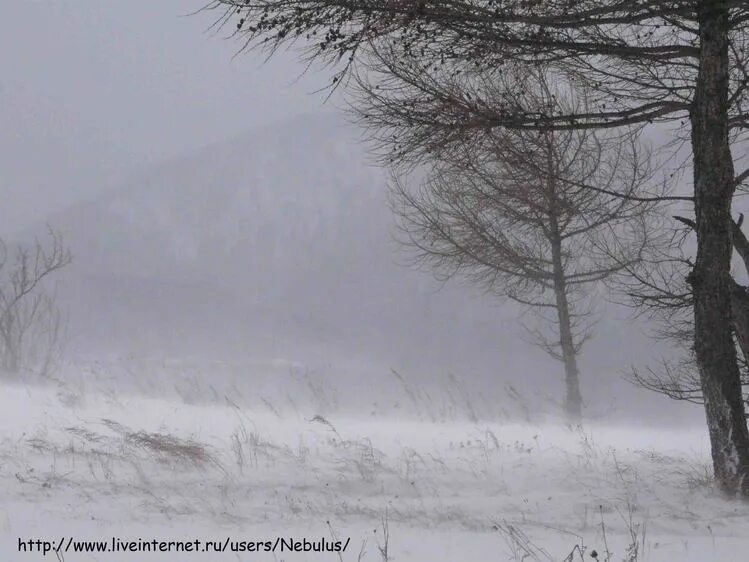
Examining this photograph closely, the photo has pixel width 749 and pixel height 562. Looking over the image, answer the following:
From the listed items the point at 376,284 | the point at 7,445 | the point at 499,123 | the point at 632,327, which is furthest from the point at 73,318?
the point at 499,123

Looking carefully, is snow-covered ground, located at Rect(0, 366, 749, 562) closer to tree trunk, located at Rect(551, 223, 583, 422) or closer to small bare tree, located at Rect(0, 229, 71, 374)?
tree trunk, located at Rect(551, 223, 583, 422)

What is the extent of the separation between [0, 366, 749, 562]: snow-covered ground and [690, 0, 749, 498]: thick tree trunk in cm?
43

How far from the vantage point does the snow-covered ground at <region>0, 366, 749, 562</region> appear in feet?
14.5

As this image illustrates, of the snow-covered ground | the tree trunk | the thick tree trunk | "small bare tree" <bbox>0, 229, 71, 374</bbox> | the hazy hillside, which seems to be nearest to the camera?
the snow-covered ground

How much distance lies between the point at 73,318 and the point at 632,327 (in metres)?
32.2

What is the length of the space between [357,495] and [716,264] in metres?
3.25

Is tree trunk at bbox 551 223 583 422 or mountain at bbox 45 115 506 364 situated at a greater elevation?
mountain at bbox 45 115 506 364

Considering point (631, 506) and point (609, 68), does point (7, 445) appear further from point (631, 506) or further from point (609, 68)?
point (609, 68)

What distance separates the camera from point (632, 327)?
106 feet

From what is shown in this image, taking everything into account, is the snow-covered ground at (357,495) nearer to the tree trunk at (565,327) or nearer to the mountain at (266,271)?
the tree trunk at (565,327)

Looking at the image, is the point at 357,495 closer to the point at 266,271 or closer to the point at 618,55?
the point at 618,55

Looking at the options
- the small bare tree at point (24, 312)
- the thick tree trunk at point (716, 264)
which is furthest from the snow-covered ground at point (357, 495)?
the small bare tree at point (24, 312)

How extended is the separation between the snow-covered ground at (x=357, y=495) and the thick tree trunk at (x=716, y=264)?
43 centimetres

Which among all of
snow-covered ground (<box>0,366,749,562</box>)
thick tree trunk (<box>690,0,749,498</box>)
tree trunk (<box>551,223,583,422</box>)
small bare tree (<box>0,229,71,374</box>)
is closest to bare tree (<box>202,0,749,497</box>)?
thick tree trunk (<box>690,0,749,498</box>)
